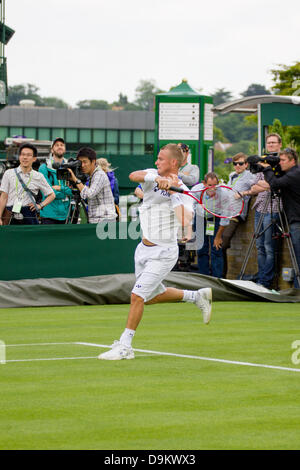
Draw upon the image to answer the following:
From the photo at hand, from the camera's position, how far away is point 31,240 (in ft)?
51.8

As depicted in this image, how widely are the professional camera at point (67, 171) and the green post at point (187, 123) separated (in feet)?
22.5

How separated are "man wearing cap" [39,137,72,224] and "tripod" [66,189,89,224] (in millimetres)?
138

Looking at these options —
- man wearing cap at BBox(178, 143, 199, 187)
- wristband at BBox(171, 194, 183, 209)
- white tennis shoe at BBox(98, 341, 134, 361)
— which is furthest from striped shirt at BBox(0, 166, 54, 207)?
white tennis shoe at BBox(98, 341, 134, 361)

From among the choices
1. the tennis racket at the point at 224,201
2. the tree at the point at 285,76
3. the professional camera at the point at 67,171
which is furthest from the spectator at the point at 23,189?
the tree at the point at 285,76

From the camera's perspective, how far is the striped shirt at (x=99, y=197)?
15.3 m

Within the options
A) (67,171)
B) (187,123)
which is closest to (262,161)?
(67,171)

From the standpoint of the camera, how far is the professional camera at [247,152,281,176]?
15.1 meters

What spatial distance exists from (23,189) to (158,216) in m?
6.39

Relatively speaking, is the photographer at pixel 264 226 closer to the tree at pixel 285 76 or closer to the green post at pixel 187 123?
the green post at pixel 187 123

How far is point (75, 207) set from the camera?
17.1 m

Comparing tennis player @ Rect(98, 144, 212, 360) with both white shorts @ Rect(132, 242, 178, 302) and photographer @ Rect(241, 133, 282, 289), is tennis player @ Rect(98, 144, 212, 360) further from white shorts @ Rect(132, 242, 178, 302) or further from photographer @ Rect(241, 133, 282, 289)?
photographer @ Rect(241, 133, 282, 289)

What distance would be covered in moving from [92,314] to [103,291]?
150 cm

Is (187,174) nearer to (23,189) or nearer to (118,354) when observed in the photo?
(23,189)

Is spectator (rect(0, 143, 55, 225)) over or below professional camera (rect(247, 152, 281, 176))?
below
